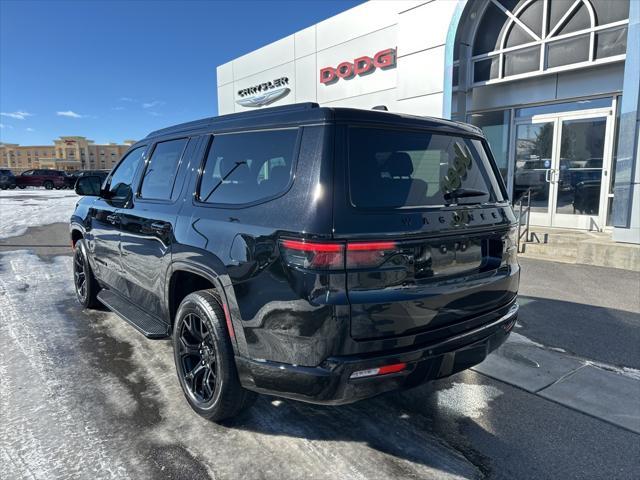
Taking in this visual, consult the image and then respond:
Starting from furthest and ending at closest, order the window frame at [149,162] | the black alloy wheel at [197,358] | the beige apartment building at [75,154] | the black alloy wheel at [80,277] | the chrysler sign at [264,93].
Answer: the beige apartment building at [75,154], the chrysler sign at [264,93], the black alloy wheel at [80,277], the window frame at [149,162], the black alloy wheel at [197,358]

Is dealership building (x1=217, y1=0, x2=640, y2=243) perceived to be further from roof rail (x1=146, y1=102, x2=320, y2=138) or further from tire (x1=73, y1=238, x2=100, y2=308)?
tire (x1=73, y1=238, x2=100, y2=308)

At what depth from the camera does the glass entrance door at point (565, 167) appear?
9.16 metres

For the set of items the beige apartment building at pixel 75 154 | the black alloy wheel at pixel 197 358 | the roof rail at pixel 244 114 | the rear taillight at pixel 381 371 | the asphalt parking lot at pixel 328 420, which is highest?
the beige apartment building at pixel 75 154

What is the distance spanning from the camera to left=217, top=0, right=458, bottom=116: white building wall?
10648 mm

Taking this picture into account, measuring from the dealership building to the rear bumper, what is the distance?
22.2ft

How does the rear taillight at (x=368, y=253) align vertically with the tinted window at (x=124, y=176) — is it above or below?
below

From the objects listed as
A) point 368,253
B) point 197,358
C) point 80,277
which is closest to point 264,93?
point 80,277

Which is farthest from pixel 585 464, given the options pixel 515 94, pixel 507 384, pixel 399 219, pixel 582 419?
pixel 515 94

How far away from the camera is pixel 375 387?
2.22 m

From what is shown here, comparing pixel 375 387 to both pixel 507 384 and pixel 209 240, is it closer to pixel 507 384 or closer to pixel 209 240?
pixel 209 240

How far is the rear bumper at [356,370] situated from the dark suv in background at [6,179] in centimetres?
4328

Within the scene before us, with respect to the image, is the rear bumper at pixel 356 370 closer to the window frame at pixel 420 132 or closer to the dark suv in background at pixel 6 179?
the window frame at pixel 420 132

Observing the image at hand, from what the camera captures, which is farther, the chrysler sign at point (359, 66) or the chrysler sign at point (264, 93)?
the chrysler sign at point (264, 93)

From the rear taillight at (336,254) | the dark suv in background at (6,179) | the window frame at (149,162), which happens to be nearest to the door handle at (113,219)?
the window frame at (149,162)
